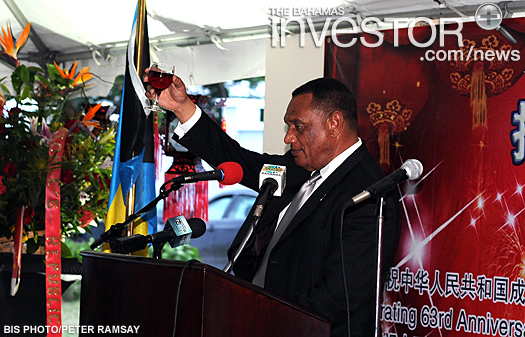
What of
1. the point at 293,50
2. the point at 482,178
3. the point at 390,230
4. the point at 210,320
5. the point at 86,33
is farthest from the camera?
the point at 86,33

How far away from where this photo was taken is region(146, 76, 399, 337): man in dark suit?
7.06 ft

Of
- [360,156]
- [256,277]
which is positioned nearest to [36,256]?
[256,277]

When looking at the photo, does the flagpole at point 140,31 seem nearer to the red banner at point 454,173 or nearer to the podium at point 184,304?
the red banner at point 454,173

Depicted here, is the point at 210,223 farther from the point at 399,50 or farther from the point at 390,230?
the point at 390,230

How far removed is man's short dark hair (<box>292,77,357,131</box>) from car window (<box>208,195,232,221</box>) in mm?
2250

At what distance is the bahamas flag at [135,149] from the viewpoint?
10.9 feet

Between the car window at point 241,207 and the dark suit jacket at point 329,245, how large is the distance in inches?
75.1

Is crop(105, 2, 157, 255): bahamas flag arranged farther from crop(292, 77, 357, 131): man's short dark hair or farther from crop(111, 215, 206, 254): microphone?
crop(111, 215, 206, 254): microphone

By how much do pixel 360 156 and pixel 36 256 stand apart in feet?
5.37

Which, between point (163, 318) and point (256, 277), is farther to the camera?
point (256, 277)

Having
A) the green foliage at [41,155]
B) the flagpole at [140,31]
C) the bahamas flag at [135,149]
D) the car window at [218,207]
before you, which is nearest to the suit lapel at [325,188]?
the bahamas flag at [135,149]

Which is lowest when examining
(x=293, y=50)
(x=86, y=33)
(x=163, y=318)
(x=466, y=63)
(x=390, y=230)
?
(x=163, y=318)

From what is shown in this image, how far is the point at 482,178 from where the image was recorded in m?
3.31

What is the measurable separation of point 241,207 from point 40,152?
1.93 meters
